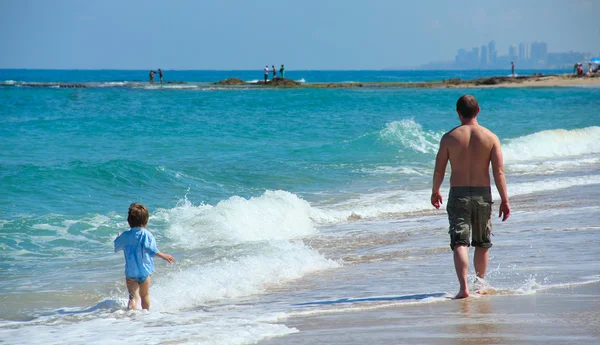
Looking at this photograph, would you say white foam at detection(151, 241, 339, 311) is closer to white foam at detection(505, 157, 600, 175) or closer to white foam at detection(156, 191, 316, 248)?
white foam at detection(156, 191, 316, 248)

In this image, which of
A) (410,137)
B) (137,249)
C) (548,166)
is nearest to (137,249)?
(137,249)

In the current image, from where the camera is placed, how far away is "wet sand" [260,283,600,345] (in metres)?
4.47

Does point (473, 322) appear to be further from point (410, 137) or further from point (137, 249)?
point (410, 137)

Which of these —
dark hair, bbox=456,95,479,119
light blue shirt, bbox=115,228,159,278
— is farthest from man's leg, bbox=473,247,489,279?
light blue shirt, bbox=115,228,159,278

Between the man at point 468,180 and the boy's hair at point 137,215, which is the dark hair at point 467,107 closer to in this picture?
the man at point 468,180

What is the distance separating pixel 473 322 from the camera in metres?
4.82

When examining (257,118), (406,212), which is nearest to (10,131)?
(257,118)

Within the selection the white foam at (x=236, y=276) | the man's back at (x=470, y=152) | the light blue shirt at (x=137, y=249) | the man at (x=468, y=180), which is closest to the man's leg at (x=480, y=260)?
the man at (x=468, y=180)

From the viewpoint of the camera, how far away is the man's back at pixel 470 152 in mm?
5551

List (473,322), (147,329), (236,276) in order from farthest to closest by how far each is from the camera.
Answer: (236,276)
(147,329)
(473,322)

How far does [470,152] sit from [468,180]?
0.22 meters

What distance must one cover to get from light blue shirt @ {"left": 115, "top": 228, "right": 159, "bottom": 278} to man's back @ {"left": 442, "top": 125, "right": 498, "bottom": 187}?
2520mm

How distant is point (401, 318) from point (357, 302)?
2.30 feet

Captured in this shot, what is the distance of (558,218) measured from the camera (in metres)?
9.50
